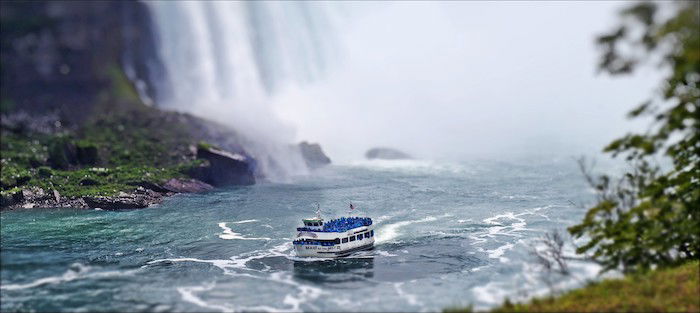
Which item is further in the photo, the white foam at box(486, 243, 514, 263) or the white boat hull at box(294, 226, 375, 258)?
the white boat hull at box(294, 226, 375, 258)

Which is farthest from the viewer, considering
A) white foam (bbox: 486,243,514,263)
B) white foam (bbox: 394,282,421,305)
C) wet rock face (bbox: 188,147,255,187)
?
wet rock face (bbox: 188,147,255,187)

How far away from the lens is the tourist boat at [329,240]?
75375mm

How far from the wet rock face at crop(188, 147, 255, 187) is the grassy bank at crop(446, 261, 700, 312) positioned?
129250 millimetres

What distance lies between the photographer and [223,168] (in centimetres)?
16588

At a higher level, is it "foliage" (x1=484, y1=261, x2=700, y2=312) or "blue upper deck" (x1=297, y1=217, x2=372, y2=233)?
"blue upper deck" (x1=297, y1=217, x2=372, y2=233)

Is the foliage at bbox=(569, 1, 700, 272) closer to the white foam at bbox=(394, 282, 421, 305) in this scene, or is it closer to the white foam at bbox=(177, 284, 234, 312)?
the white foam at bbox=(394, 282, 421, 305)

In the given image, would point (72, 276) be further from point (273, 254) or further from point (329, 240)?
point (329, 240)

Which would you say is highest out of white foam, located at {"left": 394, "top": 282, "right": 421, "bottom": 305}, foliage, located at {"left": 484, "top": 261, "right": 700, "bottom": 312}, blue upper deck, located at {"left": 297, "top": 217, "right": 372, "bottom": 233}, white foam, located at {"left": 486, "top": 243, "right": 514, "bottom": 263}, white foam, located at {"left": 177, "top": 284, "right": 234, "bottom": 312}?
blue upper deck, located at {"left": 297, "top": 217, "right": 372, "bottom": 233}

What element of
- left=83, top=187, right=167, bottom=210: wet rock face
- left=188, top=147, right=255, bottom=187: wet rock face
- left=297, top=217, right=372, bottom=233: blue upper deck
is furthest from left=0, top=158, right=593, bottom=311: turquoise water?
left=188, top=147, right=255, bottom=187: wet rock face

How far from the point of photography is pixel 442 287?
2338 inches

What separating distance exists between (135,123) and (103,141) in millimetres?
19346

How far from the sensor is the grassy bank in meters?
36.7

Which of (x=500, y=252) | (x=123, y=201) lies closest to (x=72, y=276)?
(x=500, y=252)

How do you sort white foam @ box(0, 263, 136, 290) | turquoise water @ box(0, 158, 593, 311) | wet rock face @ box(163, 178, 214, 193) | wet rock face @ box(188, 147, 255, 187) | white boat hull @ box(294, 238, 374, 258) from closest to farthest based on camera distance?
turquoise water @ box(0, 158, 593, 311)
white foam @ box(0, 263, 136, 290)
white boat hull @ box(294, 238, 374, 258)
wet rock face @ box(163, 178, 214, 193)
wet rock face @ box(188, 147, 255, 187)
